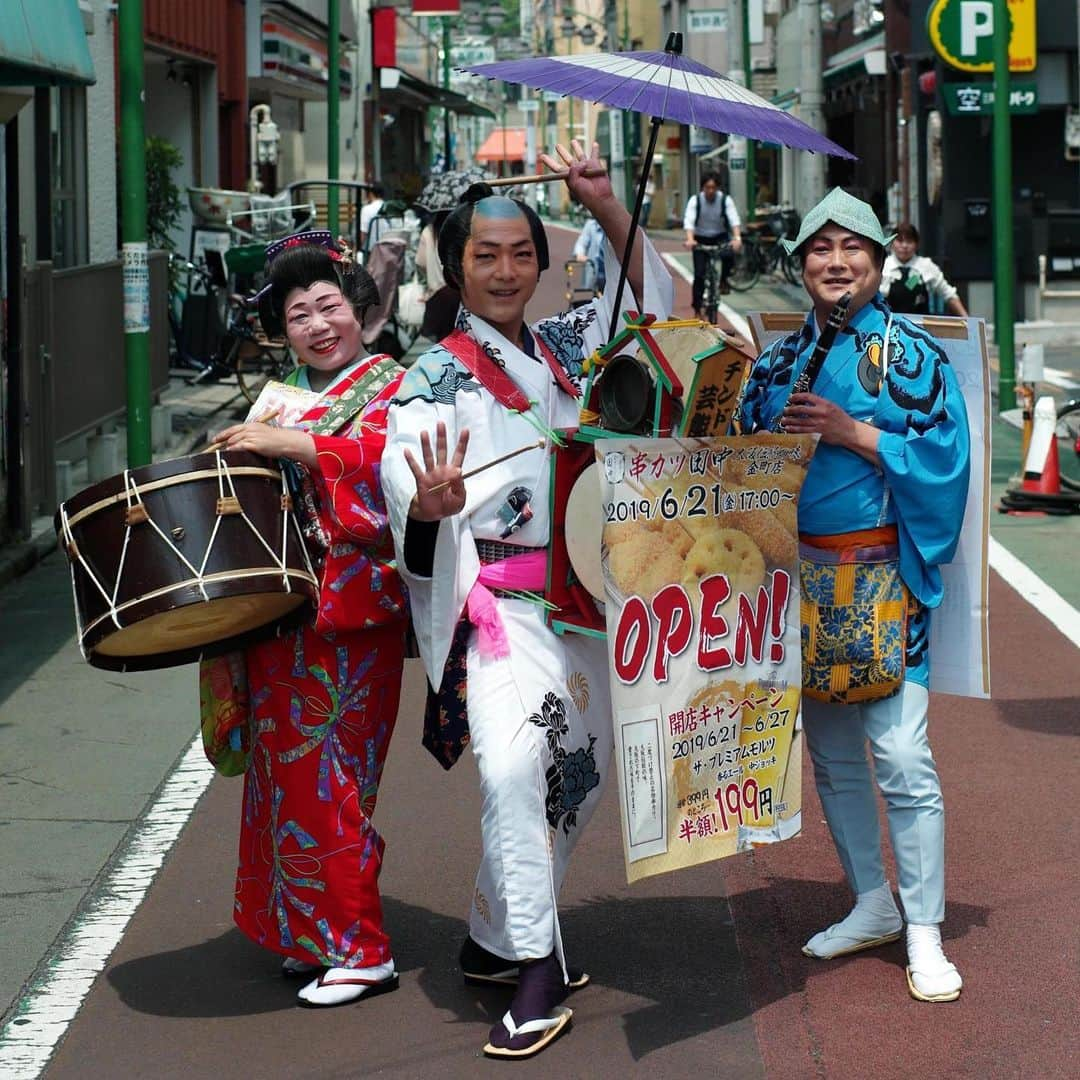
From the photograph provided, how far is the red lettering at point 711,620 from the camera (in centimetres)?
417

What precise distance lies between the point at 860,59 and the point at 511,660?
34328 mm

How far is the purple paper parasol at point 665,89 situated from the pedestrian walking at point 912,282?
10.7 meters

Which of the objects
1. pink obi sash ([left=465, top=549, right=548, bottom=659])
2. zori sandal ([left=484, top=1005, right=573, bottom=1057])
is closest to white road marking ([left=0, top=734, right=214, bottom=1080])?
zori sandal ([left=484, top=1005, right=573, bottom=1057])

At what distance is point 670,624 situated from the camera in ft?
13.5

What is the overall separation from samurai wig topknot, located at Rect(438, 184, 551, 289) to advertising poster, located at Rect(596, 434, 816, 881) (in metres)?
0.66

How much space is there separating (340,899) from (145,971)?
26.1 inches

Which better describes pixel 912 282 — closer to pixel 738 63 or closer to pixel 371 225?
pixel 371 225

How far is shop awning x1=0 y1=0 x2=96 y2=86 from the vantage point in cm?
844

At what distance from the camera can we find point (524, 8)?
12512 centimetres

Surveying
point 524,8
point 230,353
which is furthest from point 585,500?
point 524,8

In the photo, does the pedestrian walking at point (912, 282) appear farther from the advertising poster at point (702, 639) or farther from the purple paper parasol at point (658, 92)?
the advertising poster at point (702, 639)

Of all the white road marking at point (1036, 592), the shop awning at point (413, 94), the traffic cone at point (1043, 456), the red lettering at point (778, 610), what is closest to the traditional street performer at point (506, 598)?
the red lettering at point (778, 610)

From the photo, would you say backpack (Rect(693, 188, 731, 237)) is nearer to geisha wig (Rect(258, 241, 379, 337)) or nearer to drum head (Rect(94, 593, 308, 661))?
geisha wig (Rect(258, 241, 379, 337))

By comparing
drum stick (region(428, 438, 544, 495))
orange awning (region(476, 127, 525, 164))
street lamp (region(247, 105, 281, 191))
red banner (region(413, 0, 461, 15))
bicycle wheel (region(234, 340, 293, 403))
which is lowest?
drum stick (region(428, 438, 544, 495))
